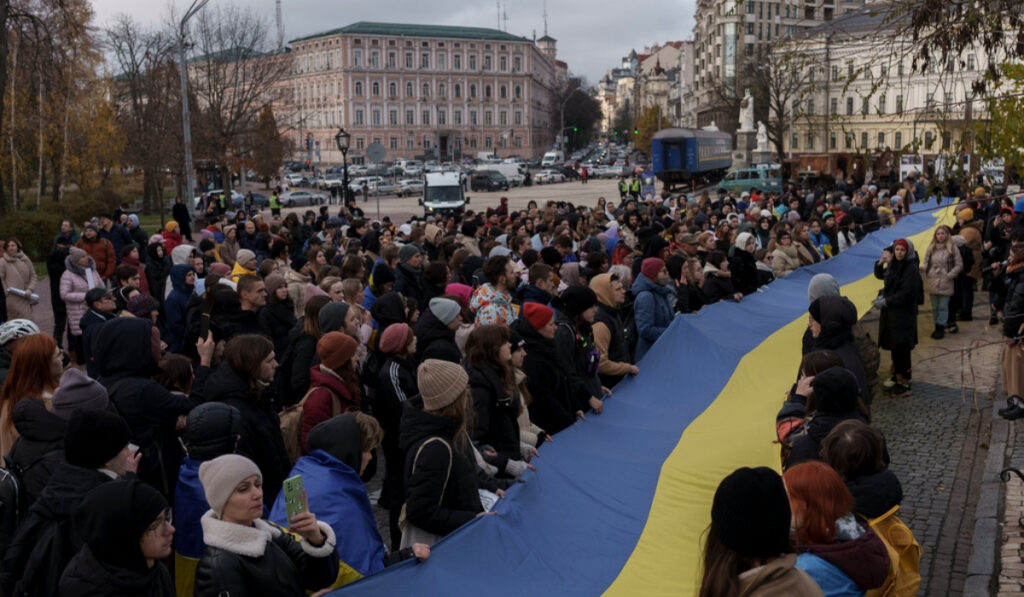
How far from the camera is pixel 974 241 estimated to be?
16344 mm

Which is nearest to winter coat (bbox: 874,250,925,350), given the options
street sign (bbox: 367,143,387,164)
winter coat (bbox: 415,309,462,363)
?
winter coat (bbox: 415,309,462,363)

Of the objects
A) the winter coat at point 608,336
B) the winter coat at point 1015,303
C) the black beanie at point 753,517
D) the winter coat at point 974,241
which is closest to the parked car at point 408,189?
the winter coat at point 974,241

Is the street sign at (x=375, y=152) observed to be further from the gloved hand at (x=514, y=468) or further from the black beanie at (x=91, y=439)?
the black beanie at (x=91, y=439)

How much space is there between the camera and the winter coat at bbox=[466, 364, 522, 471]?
6.07m

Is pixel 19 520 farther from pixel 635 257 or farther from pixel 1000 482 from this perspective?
pixel 635 257

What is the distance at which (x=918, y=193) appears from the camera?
2900 centimetres

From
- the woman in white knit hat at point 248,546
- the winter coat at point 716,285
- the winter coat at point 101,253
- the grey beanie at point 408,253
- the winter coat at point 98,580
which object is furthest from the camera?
the winter coat at point 101,253

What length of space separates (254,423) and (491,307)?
3203mm

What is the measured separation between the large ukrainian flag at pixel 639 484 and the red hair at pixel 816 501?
70 cm

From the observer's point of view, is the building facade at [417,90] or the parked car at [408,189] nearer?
the parked car at [408,189]

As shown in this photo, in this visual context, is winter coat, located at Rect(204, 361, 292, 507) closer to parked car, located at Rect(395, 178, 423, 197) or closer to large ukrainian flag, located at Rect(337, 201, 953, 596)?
large ukrainian flag, located at Rect(337, 201, 953, 596)

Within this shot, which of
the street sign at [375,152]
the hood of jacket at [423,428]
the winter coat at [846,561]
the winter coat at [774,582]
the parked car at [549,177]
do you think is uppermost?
the parked car at [549,177]

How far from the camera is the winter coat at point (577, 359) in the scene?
7582mm

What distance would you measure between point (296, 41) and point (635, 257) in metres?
133
